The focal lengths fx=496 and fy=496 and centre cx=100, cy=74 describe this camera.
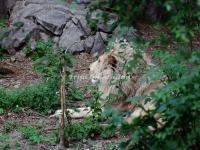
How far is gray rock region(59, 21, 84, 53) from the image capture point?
934cm

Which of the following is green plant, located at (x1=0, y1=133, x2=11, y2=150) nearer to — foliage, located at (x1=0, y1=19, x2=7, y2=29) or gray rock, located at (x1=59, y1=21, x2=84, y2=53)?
gray rock, located at (x1=59, y1=21, x2=84, y2=53)

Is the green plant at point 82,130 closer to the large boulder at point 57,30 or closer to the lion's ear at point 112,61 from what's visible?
the lion's ear at point 112,61

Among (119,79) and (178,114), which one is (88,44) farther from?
(178,114)

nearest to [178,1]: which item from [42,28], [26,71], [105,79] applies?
[105,79]

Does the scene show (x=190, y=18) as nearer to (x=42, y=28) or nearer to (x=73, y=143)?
(x=73, y=143)

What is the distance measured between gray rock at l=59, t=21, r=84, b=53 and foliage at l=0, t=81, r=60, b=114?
9.80ft

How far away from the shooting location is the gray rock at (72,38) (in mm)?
Result: 9336

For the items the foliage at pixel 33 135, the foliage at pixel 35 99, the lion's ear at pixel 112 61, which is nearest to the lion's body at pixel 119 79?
A: the lion's ear at pixel 112 61

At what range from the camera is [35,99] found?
628 centimetres

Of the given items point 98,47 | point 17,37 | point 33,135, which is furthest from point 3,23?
point 33,135

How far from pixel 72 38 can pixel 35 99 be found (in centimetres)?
338

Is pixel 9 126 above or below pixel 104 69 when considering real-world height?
below

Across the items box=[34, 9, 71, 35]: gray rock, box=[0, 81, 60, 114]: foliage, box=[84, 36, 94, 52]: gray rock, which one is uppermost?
box=[34, 9, 71, 35]: gray rock

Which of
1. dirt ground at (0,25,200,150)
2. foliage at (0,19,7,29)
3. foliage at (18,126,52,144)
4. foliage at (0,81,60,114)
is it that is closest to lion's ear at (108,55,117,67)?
dirt ground at (0,25,200,150)
